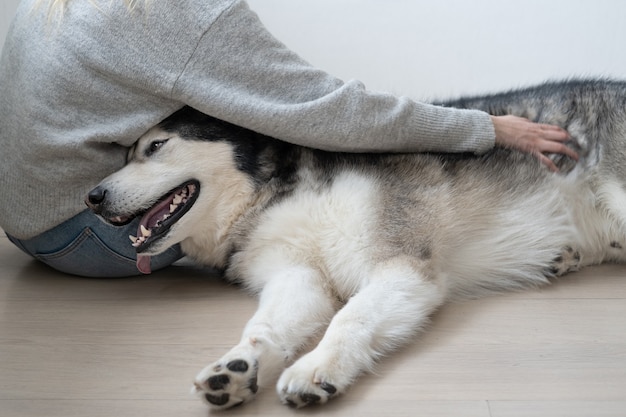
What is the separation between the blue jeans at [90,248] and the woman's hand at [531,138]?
126 centimetres

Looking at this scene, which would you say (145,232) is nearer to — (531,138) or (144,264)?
(144,264)

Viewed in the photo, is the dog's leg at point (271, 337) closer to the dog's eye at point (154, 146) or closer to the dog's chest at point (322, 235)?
the dog's chest at point (322, 235)

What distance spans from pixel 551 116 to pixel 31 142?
1.84 metres

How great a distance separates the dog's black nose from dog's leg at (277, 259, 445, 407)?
2.94 feet

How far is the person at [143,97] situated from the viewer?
2.36 m

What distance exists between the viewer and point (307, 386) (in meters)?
1.80

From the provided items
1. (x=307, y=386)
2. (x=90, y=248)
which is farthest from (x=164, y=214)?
(x=307, y=386)

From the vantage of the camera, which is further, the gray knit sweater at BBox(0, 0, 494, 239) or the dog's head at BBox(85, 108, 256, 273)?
the dog's head at BBox(85, 108, 256, 273)

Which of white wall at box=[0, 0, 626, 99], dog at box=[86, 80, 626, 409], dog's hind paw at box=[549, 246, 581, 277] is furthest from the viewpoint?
white wall at box=[0, 0, 626, 99]

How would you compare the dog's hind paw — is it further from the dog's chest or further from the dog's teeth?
the dog's teeth

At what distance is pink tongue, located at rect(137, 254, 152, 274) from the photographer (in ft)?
8.66

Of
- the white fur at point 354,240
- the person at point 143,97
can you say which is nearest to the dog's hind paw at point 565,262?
the white fur at point 354,240

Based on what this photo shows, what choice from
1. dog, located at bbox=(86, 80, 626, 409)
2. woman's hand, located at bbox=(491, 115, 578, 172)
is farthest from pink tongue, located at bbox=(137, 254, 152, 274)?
woman's hand, located at bbox=(491, 115, 578, 172)

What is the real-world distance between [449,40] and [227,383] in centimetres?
327
